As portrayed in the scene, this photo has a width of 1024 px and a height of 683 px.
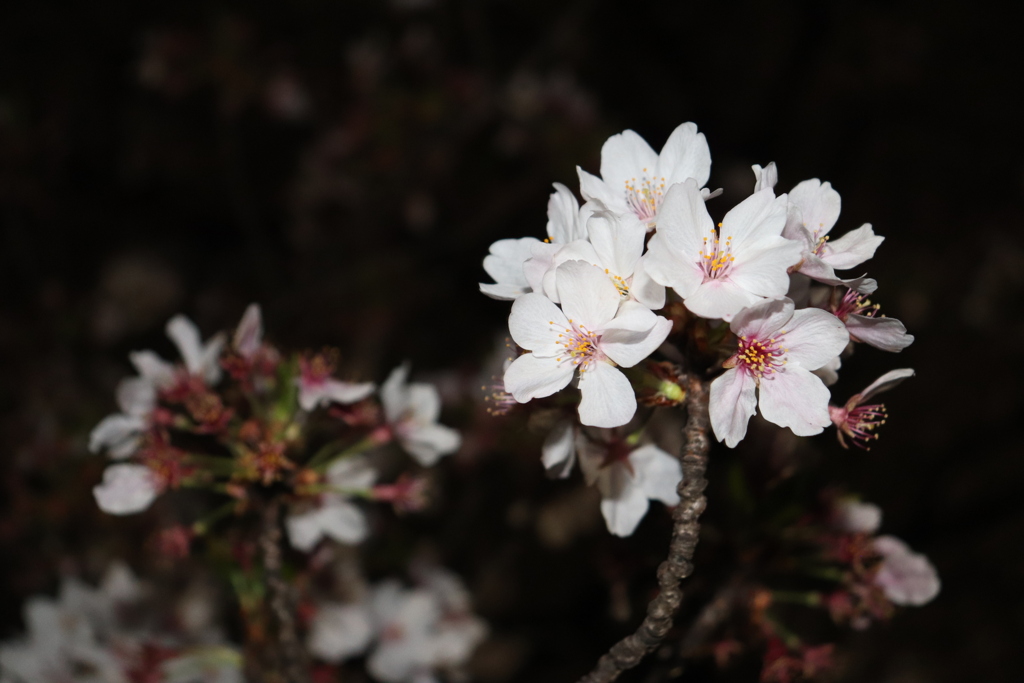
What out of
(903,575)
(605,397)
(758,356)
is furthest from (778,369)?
(903,575)

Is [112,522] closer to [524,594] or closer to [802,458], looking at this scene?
[524,594]

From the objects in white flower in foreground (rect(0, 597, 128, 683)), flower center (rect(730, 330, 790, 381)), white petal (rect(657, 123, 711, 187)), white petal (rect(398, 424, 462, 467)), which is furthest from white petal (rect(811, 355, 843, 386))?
white flower in foreground (rect(0, 597, 128, 683))

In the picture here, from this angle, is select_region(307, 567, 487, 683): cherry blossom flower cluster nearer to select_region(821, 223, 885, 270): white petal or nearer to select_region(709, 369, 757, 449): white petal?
select_region(709, 369, 757, 449): white petal

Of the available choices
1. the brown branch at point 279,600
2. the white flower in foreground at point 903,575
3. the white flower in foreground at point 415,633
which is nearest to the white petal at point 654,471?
the white flower in foreground at point 903,575

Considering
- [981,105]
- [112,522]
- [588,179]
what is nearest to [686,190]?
[588,179]

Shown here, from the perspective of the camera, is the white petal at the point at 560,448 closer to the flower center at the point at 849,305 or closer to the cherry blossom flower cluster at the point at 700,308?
the cherry blossom flower cluster at the point at 700,308

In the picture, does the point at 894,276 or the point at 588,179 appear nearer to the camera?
the point at 588,179
